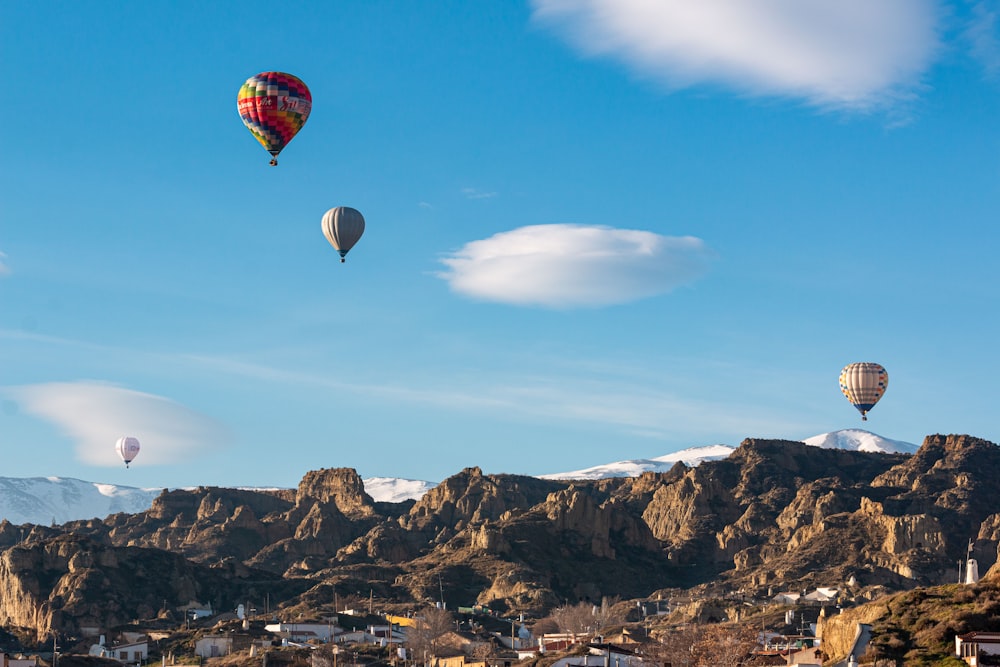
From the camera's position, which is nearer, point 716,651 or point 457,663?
point 716,651

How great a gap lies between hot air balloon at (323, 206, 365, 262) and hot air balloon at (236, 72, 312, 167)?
1631 centimetres

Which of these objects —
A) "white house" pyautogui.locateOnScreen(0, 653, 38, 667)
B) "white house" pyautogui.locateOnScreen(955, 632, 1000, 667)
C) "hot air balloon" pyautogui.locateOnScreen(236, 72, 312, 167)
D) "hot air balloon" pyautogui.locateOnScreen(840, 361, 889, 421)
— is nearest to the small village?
"white house" pyautogui.locateOnScreen(955, 632, 1000, 667)

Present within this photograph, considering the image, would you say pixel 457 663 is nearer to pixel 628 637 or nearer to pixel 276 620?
pixel 628 637

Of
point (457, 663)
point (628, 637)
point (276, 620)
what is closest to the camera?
point (457, 663)

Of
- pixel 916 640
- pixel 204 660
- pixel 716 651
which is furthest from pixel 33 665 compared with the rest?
pixel 916 640

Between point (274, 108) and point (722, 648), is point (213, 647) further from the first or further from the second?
point (722, 648)

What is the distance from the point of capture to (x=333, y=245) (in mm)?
145750

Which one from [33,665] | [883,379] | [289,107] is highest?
[289,107]

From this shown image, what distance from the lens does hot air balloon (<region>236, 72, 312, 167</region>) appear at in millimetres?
128750

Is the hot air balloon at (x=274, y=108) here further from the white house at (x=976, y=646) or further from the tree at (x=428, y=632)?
the white house at (x=976, y=646)

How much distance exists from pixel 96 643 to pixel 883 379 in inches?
3781

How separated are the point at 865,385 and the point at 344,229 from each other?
66.1 metres

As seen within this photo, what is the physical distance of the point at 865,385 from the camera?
7067 inches

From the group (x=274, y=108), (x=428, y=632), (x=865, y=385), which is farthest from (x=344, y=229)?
(x=865, y=385)
